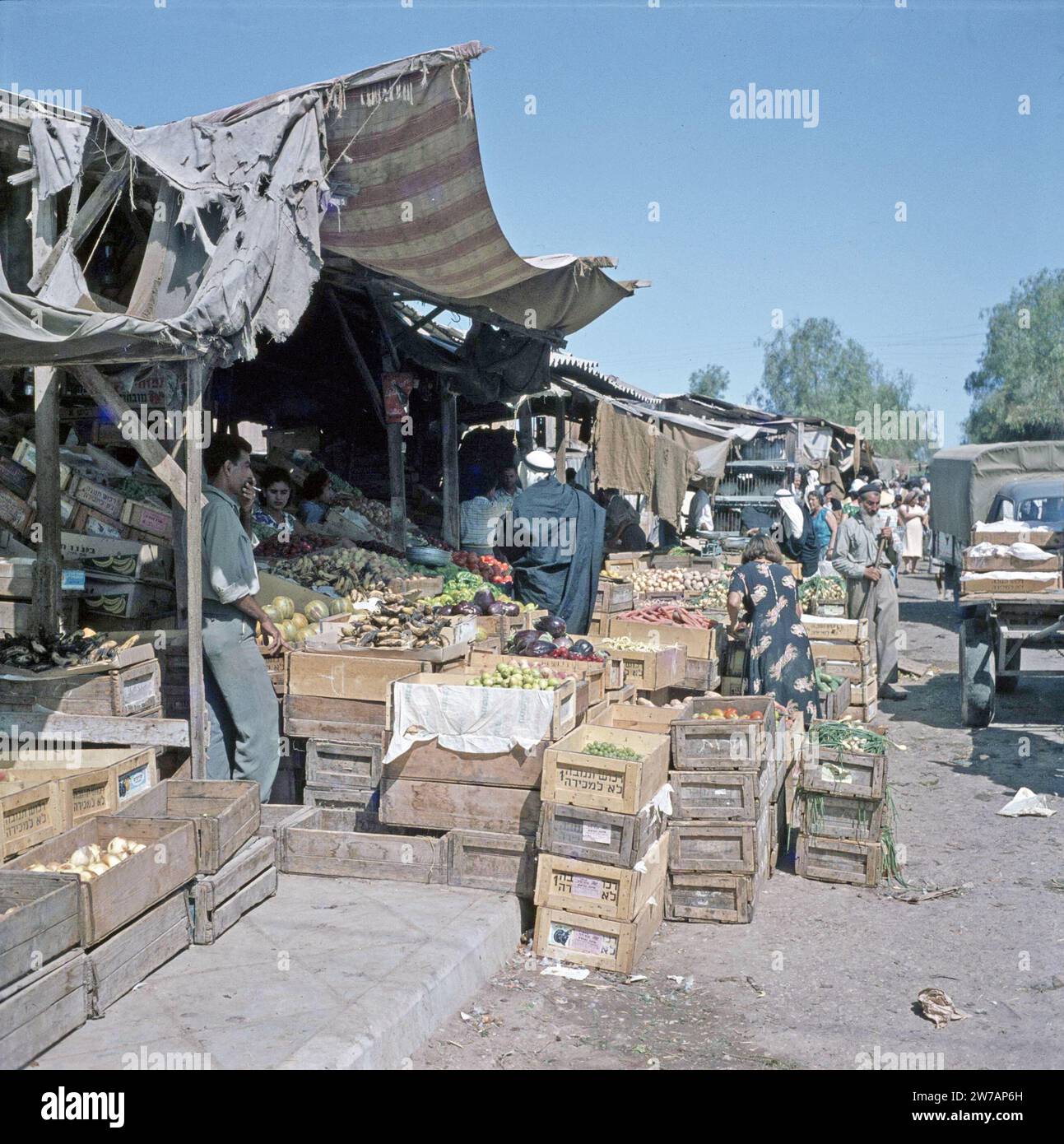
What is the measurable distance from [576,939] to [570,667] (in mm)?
1949

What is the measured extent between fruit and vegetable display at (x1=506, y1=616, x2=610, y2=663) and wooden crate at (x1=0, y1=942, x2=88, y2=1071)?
3734 mm

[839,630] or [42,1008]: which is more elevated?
[839,630]

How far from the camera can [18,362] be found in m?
5.25

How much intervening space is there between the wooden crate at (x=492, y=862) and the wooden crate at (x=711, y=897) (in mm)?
925

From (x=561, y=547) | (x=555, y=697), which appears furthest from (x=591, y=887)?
(x=561, y=547)

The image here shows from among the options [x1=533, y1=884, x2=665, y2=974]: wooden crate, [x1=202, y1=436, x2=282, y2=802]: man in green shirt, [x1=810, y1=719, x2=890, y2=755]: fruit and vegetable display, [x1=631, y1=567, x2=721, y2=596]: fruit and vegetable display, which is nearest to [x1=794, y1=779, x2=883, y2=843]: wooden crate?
[x1=810, y1=719, x2=890, y2=755]: fruit and vegetable display

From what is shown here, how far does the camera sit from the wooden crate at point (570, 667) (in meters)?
6.67

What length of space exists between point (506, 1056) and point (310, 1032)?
0.84 meters

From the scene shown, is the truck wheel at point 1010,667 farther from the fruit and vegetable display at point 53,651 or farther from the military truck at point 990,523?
the fruit and vegetable display at point 53,651

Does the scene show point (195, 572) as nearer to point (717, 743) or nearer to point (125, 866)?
point (125, 866)

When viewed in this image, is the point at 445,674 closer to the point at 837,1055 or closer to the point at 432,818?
the point at 432,818

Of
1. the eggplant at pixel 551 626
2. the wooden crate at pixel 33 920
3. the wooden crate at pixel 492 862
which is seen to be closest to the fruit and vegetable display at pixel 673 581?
the eggplant at pixel 551 626

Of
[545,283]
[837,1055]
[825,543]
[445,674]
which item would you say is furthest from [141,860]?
[825,543]

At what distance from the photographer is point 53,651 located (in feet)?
19.0
